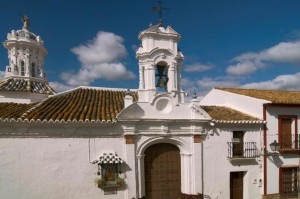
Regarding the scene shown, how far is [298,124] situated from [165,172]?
829 cm

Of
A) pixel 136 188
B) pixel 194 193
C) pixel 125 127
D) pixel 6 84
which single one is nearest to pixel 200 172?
pixel 194 193

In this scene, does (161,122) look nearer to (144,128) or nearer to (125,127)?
(144,128)

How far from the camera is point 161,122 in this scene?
10.2m

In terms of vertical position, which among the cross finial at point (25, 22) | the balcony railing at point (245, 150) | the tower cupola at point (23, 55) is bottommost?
the balcony railing at point (245, 150)

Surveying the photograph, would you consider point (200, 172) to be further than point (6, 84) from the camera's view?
No

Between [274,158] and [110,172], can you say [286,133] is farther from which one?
[110,172]

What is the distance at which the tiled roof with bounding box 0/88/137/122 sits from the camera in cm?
901

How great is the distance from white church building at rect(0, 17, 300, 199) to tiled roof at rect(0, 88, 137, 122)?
0.15ft

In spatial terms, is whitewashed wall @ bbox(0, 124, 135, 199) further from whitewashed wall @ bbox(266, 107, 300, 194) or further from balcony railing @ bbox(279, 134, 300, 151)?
balcony railing @ bbox(279, 134, 300, 151)

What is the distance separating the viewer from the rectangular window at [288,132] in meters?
12.2

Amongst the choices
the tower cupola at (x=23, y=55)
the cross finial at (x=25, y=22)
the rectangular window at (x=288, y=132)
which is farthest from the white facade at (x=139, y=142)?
the cross finial at (x=25, y=22)

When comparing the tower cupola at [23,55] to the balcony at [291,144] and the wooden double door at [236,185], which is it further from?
the balcony at [291,144]

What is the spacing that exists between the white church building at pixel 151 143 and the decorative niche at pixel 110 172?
0.04m

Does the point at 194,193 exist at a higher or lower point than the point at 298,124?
lower
